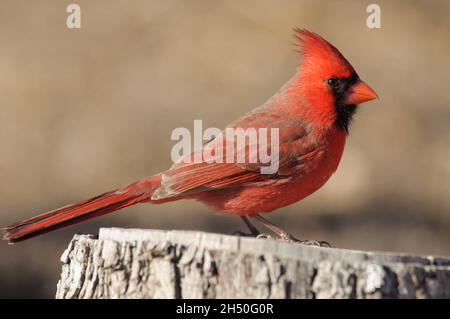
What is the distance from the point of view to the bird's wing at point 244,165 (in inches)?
144

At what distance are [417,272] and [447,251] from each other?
301 cm

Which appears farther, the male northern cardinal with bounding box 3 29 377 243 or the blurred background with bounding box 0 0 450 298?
the blurred background with bounding box 0 0 450 298

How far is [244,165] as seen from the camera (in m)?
3.73

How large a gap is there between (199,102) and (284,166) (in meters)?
3.37

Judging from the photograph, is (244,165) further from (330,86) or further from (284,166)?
(330,86)

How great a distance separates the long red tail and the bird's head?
0.82m

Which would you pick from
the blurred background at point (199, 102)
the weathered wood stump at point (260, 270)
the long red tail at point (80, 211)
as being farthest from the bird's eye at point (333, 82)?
the blurred background at point (199, 102)

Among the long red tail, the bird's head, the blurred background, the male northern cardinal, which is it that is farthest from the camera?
the blurred background

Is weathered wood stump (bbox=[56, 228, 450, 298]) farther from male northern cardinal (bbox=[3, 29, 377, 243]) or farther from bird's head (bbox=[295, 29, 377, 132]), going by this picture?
bird's head (bbox=[295, 29, 377, 132])

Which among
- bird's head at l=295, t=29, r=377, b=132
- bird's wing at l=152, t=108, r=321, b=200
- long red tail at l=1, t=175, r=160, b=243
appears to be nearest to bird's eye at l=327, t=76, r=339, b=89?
bird's head at l=295, t=29, r=377, b=132

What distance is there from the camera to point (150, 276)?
9.07 ft

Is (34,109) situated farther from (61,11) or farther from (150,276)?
(150,276)

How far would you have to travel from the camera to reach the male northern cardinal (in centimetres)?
358

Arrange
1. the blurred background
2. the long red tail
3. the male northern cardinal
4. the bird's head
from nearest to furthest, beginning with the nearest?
the long red tail, the male northern cardinal, the bird's head, the blurred background
